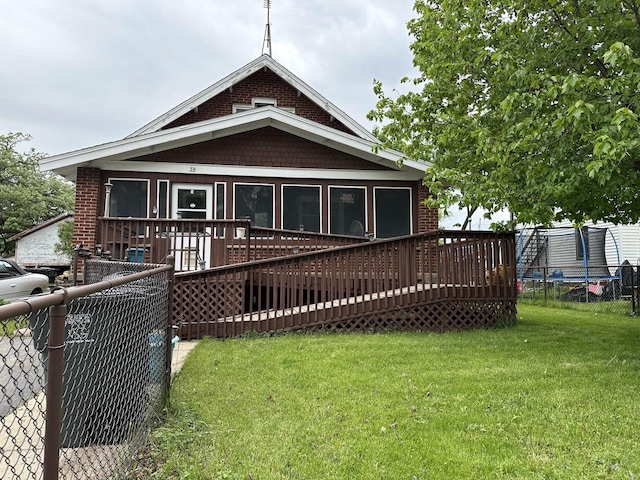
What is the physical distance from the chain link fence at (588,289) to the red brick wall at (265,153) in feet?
21.4

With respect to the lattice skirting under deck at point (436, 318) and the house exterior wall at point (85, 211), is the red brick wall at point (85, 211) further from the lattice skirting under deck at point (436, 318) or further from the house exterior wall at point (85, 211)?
the lattice skirting under deck at point (436, 318)

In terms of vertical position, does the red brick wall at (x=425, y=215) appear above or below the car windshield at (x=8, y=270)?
above

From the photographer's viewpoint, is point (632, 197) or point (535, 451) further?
point (632, 197)

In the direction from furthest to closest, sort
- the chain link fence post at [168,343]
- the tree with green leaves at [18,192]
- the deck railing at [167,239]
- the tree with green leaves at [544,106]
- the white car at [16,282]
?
the tree with green leaves at [18,192], the white car at [16,282], the deck railing at [167,239], the tree with green leaves at [544,106], the chain link fence post at [168,343]

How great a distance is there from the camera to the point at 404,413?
11.4 ft

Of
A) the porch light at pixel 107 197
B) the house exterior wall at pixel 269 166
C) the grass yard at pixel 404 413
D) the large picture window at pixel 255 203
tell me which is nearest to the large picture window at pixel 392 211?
the house exterior wall at pixel 269 166

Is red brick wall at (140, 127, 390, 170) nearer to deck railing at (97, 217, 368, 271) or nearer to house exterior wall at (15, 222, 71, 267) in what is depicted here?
deck railing at (97, 217, 368, 271)

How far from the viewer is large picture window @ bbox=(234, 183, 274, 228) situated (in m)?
10.5

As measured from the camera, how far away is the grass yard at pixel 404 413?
2.67 m

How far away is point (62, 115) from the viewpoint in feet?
123

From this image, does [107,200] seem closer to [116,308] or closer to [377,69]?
[116,308]

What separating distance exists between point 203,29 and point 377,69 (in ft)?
26.8

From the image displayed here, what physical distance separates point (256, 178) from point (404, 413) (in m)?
7.95

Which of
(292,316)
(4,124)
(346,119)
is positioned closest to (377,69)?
(346,119)
